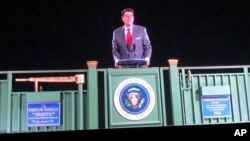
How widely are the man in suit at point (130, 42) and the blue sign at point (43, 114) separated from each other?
107cm

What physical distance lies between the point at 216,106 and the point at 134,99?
1.14m

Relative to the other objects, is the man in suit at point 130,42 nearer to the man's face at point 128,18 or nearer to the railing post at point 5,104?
the man's face at point 128,18

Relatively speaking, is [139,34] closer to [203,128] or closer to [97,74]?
[97,74]

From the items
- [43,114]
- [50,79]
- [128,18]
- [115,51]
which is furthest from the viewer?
[128,18]

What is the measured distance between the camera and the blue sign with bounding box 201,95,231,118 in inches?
288

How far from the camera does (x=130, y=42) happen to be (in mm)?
7613

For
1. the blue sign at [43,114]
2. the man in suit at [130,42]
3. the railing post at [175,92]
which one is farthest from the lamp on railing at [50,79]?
the railing post at [175,92]

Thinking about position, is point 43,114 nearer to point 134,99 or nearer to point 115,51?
point 134,99

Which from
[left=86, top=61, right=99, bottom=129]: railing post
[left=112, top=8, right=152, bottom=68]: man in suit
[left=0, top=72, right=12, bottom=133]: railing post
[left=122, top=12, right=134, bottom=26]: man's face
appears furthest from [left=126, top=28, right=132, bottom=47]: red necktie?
[left=0, top=72, right=12, bottom=133]: railing post

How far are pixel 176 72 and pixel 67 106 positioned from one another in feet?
5.19

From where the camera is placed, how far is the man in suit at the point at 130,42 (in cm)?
754

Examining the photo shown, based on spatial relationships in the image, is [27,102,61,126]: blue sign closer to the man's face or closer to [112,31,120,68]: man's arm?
[112,31,120,68]: man's arm

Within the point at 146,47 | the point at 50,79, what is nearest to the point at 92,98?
the point at 50,79

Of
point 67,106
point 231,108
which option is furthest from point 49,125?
point 231,108
